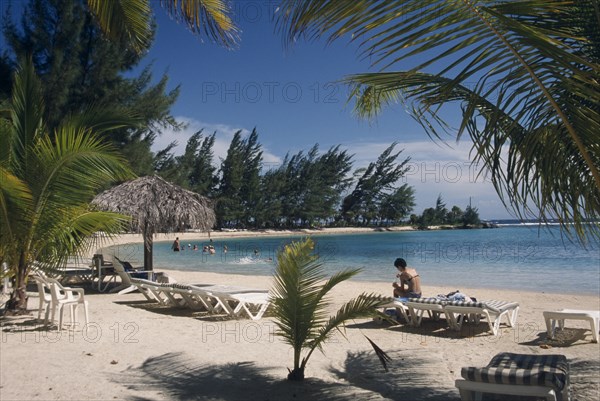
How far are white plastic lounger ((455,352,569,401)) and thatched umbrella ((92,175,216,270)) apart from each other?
912 centimetres

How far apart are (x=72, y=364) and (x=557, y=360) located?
431cm

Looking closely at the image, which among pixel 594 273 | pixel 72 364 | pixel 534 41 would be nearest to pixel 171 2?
pixel 534 41

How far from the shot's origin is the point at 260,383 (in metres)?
4.62

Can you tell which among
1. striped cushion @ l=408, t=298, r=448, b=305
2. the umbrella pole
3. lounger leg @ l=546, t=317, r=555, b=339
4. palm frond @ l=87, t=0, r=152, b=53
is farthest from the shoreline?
lounger leg @ l=546, t=317, r=555, b=339

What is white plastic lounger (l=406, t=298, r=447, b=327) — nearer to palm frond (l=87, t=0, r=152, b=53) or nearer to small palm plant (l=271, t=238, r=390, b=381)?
small palm plant (l=271, t=238, r=390, b=381)

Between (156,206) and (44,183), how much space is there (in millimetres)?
5438

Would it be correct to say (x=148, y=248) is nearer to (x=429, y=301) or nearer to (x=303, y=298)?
(x=429, y=301)

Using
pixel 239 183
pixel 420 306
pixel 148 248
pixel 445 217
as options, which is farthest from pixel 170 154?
pixel 445 217

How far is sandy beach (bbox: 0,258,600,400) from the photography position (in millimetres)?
4359

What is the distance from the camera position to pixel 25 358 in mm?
5105

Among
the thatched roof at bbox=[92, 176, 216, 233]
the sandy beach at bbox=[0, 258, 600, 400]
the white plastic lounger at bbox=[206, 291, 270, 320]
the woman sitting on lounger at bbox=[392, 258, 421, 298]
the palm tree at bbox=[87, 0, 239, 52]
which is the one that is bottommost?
the sandy beach at bbox=[0, 258, 600, 400]

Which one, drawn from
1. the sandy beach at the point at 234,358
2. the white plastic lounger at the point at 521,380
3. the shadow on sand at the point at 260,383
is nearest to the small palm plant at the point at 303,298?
the shadow on sand at the point at 260,383

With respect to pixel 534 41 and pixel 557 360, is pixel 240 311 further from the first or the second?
pixel 534 41

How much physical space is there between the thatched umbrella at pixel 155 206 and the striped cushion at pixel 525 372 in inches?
358
